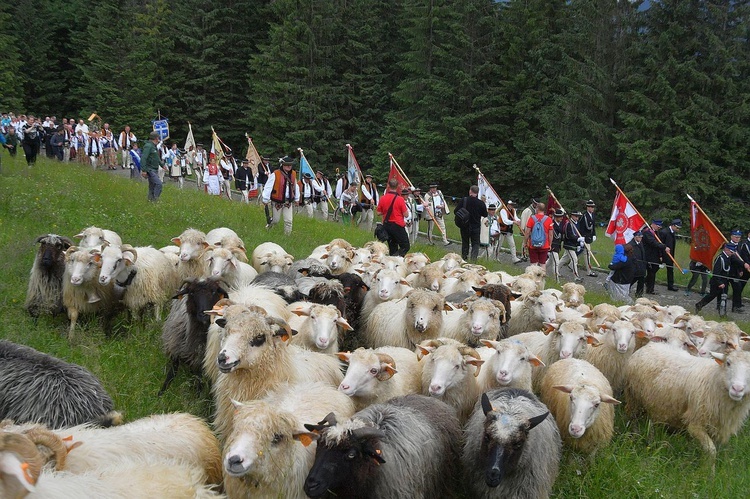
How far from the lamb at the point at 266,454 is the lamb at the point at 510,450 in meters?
1.37

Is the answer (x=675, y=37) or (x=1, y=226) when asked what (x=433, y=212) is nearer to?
(x=1, y=226)

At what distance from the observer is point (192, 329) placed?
21.6 feet

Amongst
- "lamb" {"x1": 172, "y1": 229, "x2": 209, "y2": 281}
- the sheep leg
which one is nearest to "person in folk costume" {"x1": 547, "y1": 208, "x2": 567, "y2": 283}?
"lamb" {"x1": 172, "y1": 229, "x2": 209, "y2": 281}

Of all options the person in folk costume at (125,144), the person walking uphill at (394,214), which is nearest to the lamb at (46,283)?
the person walking uphill at (394,214)

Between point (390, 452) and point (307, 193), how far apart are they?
52.8 feet

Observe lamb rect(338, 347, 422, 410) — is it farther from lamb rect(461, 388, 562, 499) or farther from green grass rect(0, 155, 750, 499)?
green grass rect(0, 155, 750, 499)

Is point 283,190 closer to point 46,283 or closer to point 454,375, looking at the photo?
point 46,283

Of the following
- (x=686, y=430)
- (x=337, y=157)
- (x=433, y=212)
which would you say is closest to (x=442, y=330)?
(x=686, y=430)

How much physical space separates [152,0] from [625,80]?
132 ft

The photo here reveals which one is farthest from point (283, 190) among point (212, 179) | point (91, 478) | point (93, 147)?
point (93, 147)

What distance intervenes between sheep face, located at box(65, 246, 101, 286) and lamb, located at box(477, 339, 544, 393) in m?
5.13

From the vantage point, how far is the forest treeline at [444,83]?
95.3 feet

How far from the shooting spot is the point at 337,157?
42.2 meters

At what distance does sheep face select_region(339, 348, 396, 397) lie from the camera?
5.20 metres
